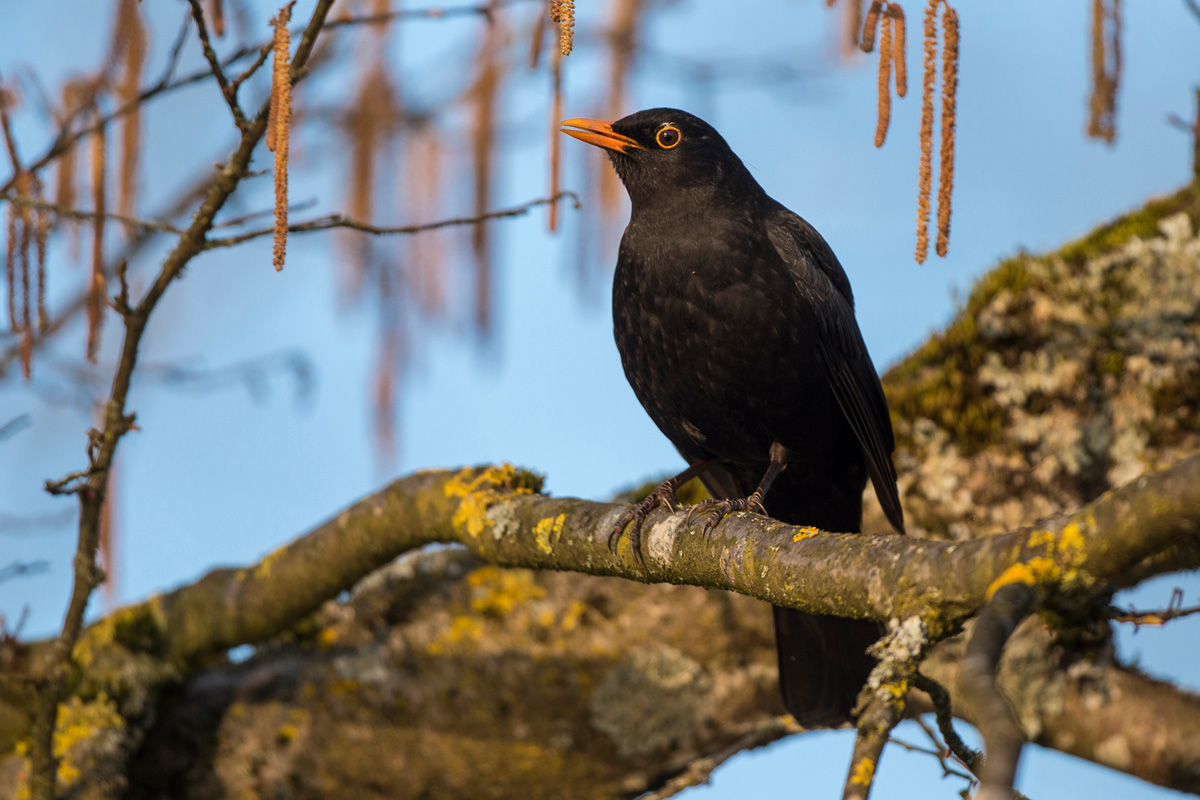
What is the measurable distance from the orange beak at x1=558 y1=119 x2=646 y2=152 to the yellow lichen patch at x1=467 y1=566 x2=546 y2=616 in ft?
5.28

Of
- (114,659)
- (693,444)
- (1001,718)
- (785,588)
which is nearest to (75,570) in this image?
(114,659)

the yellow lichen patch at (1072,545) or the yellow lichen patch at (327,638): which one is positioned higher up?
the yellow lichen patch at (1072,545)

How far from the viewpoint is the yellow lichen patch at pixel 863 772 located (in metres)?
1.54

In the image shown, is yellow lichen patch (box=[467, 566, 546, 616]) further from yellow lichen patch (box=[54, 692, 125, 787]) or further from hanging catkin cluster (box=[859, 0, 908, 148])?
hanging catkin cluster (box=[859, 0, 908, 148])

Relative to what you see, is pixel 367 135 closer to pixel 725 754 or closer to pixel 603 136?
pixel 603 136

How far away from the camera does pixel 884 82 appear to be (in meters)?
2.28

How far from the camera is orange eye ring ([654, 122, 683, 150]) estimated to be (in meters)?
3.38

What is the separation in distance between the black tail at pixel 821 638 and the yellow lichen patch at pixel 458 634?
1.14 meters

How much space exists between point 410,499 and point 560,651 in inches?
35.3

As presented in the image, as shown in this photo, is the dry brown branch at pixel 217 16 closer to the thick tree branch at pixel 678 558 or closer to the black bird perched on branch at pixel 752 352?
the black bird perched on branch at pixel 752 352

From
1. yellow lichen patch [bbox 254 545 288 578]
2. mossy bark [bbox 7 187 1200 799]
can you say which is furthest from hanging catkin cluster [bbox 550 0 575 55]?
yellow lichen patch [bbox 254 545 288 578]

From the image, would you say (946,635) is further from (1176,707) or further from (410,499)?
(1176,707)

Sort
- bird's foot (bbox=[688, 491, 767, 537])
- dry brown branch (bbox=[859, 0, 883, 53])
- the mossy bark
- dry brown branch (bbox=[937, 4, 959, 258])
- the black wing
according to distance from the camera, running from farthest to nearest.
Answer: the mossy bark < the black wing < bird's foot (bbox=[688, 491, 767, 537]) < dry brown branch (bbox=[859, 0, 883, 53]) < dry brown branch (bbox=[937, 4, 959, 258])

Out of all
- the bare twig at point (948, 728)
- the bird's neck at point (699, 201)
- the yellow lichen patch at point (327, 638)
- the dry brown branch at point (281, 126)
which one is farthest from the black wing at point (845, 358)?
the yellow lichen patch at point (327, 638)
